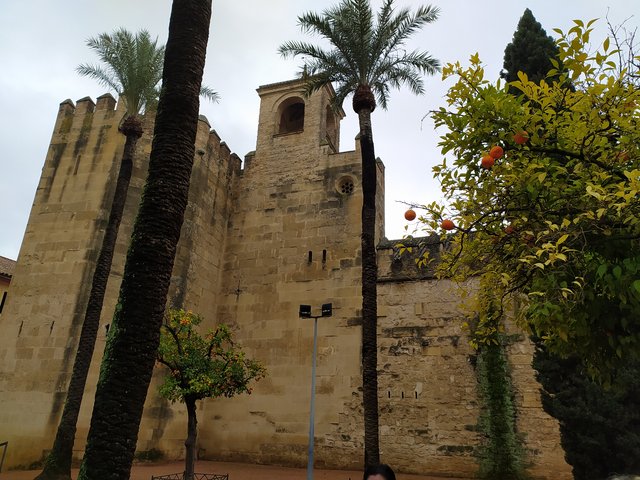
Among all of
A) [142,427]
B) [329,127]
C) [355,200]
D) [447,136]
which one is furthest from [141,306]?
[329,127]

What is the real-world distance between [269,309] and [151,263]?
459 inches

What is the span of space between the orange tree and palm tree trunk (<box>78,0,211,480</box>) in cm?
294

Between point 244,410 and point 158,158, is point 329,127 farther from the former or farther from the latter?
point 158,158

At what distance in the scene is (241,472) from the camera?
1300 cm

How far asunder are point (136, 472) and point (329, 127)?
48.4 ft

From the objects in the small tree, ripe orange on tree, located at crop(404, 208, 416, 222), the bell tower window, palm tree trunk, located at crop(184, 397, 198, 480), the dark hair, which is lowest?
palm tree trunk, located at crop(184, 397, 198, 480)

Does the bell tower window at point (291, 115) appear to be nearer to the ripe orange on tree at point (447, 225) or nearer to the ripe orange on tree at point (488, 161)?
the ripe orange on tree at point (447, 225)

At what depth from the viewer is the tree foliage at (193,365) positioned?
9664 mm

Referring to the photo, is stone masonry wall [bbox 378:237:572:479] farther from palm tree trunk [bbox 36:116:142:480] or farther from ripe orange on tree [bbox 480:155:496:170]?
palm tree trunk [bbox 36:116:142:480]

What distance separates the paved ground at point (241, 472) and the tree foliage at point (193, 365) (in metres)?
2.95

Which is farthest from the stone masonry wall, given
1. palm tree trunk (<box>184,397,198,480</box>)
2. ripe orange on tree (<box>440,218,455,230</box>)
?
ripe orange on tree (<box>440,218,455,230</box>)

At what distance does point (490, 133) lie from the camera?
474 cm

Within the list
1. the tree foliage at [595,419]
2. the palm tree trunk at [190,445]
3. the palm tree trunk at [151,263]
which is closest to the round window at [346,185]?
the tree foliage at [595,419]

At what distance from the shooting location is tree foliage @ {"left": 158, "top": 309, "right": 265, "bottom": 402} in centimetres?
966
